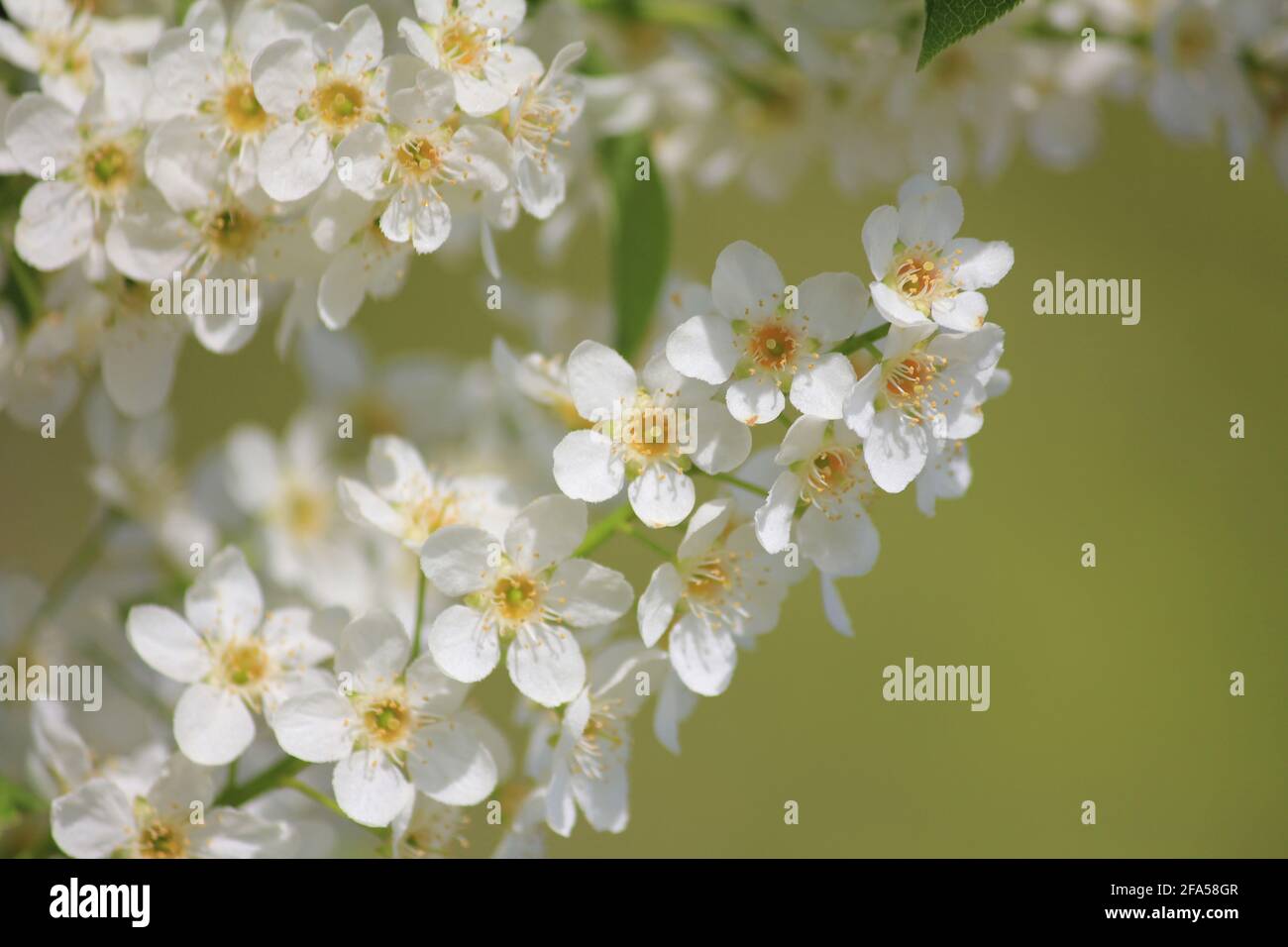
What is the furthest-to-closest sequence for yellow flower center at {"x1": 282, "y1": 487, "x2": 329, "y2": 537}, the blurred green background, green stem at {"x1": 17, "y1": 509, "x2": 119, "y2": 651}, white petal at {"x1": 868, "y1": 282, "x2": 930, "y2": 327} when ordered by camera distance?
1. the blurred green background
2. yellow flower center at {"x1": 282, "y1": 487, "x2": 329, "y2": 537}
3. green stem at {"x1": 17, "y1": 509, "x2": 119, "y2": 651}
4. white petal at {"x1": 868, "y1": 282, "x2": 930, "y2": 327}

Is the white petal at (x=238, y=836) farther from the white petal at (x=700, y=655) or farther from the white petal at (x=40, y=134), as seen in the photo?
the white petal at (x=40, y=134)

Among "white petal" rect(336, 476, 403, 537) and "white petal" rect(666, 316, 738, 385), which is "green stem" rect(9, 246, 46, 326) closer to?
"white petal" rect(336, 476, 403, 537)

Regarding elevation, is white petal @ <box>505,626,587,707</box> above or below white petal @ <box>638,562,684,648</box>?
below

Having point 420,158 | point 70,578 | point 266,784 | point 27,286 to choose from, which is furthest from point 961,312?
point 70,578

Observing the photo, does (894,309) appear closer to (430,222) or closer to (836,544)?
(836,544)

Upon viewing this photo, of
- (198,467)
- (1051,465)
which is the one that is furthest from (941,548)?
(198,467)

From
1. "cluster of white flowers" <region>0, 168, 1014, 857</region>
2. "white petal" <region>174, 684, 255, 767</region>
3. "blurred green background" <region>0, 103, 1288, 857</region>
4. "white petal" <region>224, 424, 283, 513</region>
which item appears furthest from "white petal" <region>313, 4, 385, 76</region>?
"blurred green background" <region>0, 103, 1288, 857</region>
